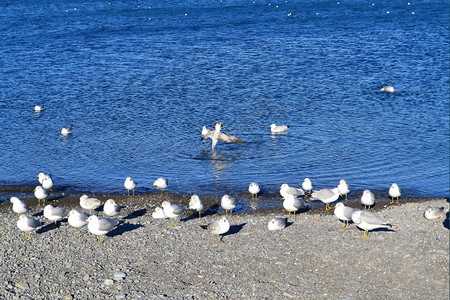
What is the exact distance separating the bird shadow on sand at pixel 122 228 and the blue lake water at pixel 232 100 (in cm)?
343

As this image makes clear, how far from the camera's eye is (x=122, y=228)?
15773 mm

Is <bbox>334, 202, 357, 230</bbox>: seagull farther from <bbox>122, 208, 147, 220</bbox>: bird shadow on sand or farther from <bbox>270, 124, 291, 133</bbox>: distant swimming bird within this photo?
<bbox>270, 124, 291, 133</bbox>: distant swimming bird

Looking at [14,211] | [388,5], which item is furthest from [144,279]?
[388,5]

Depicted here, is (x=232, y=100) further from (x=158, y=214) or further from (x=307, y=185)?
(x=158, y=214)

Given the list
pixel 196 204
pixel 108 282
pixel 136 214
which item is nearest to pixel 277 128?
pixel 196 204

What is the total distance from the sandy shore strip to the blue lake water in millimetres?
3759

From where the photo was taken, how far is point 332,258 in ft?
45.0

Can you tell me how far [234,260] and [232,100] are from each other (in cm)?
1615

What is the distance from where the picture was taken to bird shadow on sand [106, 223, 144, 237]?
50.6 feet

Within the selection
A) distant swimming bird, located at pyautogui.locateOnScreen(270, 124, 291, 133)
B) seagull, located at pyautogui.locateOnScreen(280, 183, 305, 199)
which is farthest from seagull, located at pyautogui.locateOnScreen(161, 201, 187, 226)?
distant swimming bird, located at pyautogui.locateOnScreen(270, 124, 291, 133)

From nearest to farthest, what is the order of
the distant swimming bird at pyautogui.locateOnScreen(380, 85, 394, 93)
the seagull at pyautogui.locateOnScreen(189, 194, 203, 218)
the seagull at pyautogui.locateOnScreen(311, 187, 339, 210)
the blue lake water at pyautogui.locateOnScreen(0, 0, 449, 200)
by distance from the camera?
the seagull at pyautogui.locateOnScreen(189, 194, 203, 218)
the seagull at pyautogui.locateOnScreen(311, 187, 339, 210)
the blue lake water at pyautogui.locateOnScreen(0, 0, 449, 200)
the distant swimming bird at pyautogui.locateOnScreen(380, 85, 394, 93)

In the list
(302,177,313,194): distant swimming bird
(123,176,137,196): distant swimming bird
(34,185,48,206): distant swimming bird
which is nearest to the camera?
(34,185,48,206): distant swimming bird

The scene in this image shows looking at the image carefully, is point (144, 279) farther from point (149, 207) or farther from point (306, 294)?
point (149, 207)

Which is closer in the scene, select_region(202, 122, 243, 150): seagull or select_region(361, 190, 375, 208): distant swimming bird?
select_region(361, 190, 375, 208): distant swimming bird
